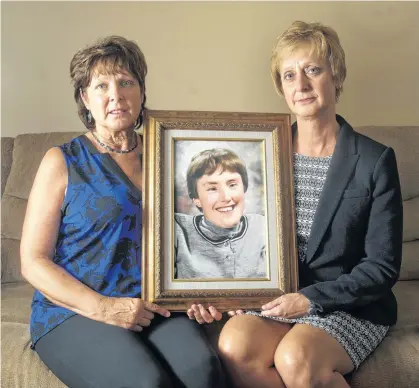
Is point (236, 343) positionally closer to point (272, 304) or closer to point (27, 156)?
point (272, 304)

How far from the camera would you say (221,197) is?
1.36 m

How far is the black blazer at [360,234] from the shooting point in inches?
53.1

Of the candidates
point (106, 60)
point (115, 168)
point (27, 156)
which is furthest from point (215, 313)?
point (27, 156)

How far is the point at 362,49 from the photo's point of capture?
2.18m

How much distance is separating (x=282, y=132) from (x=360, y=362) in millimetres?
614

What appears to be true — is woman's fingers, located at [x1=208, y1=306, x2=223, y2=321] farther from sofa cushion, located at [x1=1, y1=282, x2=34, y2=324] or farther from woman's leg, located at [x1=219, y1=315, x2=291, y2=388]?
sofa cushion, located at [x1=1, y1=282, x2=34, y2=324]

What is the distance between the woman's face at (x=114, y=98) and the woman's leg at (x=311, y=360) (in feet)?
2.24

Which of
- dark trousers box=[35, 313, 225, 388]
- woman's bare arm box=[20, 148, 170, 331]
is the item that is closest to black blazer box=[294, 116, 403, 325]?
dark trousers box=[35, 313, 225, 388]

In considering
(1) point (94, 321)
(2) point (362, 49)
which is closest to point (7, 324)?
(1) point (94, 321)

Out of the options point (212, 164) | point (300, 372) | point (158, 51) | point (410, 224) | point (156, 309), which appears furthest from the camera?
point (158, 51)

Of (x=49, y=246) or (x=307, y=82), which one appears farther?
(x=307, y=82)

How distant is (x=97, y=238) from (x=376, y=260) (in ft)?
2.33

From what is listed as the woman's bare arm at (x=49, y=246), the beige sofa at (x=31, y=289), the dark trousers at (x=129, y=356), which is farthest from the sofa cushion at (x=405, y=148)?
the woman's bare arm at (x=49, y=246)

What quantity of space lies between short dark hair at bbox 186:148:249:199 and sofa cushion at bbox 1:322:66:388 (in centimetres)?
56
